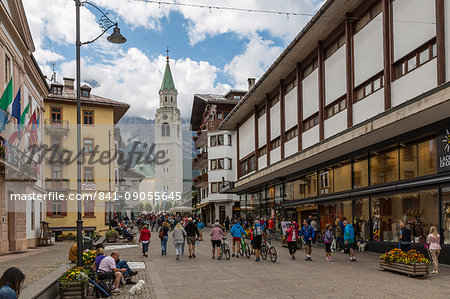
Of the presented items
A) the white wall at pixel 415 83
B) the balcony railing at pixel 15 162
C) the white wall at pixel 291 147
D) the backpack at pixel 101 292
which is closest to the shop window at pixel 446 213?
the white wall at pixel 415 83

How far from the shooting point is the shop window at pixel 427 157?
19125 millimetres

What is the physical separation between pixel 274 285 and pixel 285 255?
975 centimetres

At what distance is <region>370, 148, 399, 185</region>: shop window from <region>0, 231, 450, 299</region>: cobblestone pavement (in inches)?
157

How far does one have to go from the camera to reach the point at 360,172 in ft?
82.6

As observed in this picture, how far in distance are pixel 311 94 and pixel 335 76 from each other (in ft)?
11.9

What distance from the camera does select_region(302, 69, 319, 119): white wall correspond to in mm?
29484

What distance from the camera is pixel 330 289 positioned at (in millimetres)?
12664

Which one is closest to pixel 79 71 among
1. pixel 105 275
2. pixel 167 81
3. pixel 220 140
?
pixel 105 275

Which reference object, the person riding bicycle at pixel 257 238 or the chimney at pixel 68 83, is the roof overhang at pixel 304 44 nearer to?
the person riding bicycle at pixel 257 238

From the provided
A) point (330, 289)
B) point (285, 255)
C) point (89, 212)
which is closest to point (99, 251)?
point (330, 289)

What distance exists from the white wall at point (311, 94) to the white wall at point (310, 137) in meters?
1.01

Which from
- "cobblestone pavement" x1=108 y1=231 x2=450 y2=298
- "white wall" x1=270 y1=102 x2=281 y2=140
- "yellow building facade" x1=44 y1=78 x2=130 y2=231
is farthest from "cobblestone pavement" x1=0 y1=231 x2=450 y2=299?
"yellow building facade" x1=44 y1=78 x2=130 y2=231

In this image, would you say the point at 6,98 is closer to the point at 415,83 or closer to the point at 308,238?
the point at 308,238

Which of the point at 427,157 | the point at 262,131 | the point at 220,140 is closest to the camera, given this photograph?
the point at 427,157
